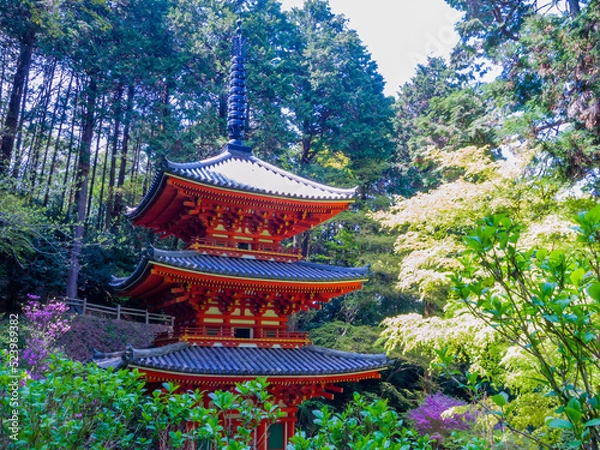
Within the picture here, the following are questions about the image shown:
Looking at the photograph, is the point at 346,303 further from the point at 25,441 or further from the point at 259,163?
the point at 25,441

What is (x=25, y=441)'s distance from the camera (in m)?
2.81

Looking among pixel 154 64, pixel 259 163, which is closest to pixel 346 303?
pixel 259 163

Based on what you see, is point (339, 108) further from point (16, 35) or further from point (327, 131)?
point (16, 35)

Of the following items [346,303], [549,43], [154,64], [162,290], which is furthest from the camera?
[154,64]

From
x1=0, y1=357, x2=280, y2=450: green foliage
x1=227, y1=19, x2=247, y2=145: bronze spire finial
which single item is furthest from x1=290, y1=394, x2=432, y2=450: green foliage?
x1=227, y1=19, x2=247, y2=145: bronze spire finial

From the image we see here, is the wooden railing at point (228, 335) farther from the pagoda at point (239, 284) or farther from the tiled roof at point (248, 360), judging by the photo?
the tiled roof at point (248, 360)

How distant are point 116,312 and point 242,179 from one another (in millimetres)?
11701

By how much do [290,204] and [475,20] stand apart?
8.59 metres

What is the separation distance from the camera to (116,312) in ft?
59.4

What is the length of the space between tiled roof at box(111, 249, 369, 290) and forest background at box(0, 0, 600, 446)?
2.22 metres

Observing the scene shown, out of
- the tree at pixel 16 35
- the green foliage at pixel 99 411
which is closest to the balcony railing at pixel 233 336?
the green foliage at pixel 99 411

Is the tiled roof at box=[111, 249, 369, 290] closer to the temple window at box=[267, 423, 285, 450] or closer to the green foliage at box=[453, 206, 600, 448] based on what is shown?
the temple window at box=[267, 423, 285, 450]

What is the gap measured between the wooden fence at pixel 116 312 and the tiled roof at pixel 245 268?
27.9 feet

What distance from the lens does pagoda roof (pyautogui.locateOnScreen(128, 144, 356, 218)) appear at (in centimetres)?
797
